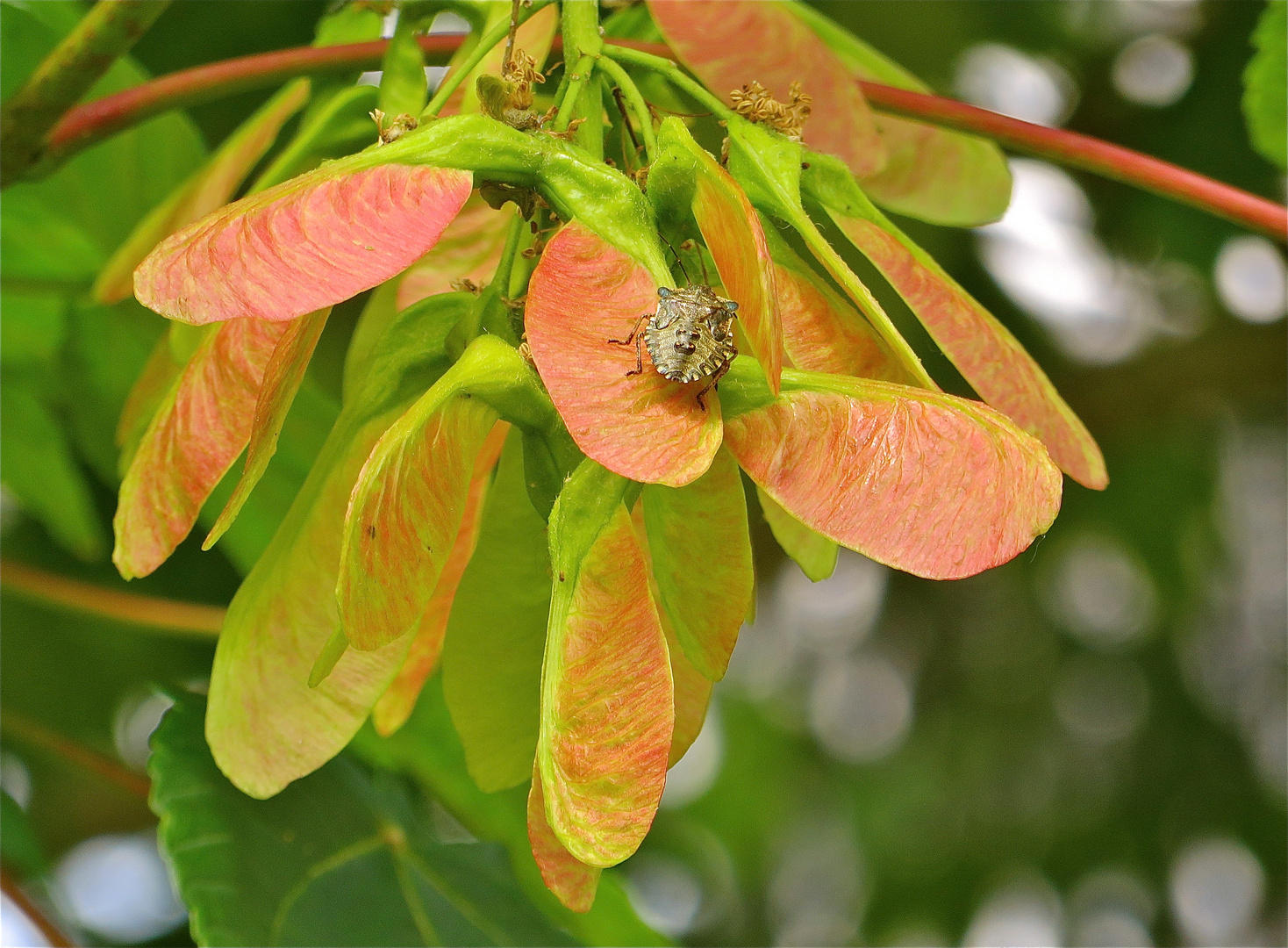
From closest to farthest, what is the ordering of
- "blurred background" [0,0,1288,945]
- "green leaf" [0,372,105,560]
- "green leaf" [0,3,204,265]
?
"green leaf" [0,3,204,265]
"green leaf" [0,372,105,560]
"blurred background" [0,0,1288,945]

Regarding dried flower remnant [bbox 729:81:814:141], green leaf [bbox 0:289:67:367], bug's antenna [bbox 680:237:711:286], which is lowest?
green leaf [bbox 0:289:67:367]

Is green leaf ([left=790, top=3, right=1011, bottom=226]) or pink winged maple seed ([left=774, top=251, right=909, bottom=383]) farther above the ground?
pink winged maple seed ([left=774, top=251, right=909, bottom=383])

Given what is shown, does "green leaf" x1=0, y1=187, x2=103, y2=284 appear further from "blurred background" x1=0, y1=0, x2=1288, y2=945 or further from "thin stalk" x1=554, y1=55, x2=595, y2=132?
"thin stalk" x1=554, y1=55, x2=595, y2=132

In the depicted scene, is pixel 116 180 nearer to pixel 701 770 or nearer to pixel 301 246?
pixel 301 246

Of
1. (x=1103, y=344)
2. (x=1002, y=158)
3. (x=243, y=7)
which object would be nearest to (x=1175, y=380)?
(x=1103, y=344)

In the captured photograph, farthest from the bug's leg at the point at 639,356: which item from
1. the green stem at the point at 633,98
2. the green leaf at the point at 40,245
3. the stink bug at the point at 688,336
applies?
the green leaf at the point at 40,245

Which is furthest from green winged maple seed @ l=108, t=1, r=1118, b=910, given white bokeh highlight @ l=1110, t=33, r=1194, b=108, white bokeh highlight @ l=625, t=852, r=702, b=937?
white bokeh highlight @ l=625, t=852, r=702, b=937

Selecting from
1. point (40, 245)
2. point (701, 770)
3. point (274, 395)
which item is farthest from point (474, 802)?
point (701, 770)
